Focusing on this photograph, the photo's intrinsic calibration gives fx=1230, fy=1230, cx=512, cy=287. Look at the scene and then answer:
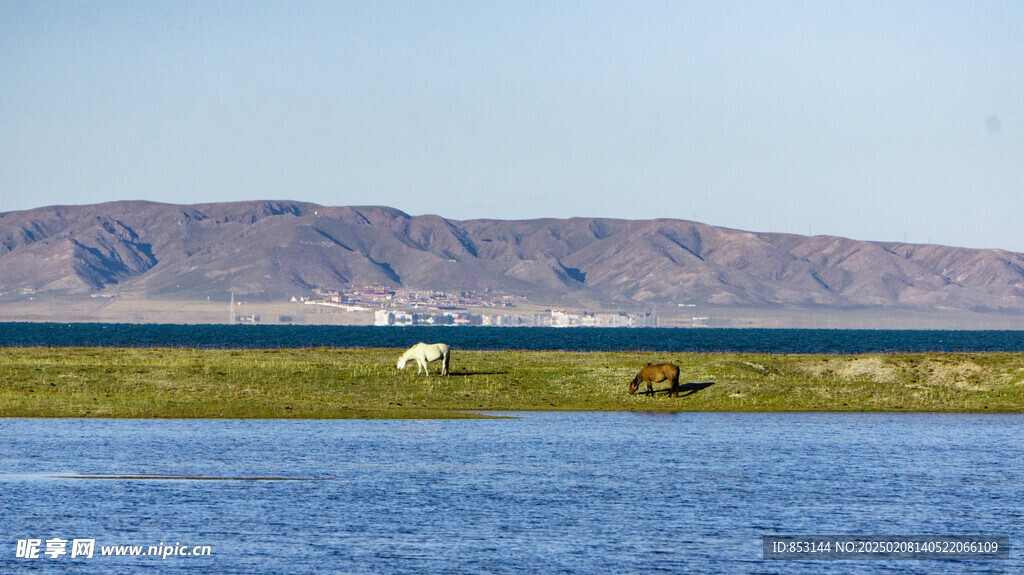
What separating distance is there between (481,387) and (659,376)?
31.0 feet

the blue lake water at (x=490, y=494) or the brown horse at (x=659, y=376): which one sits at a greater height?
the brown horse at (x=659, y=376)

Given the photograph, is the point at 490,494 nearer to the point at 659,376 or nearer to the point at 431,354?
the point at 659,376

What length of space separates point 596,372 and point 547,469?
3310 centimetres

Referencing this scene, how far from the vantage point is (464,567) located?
24281 millimetres

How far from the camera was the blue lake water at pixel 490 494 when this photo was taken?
25.3 m

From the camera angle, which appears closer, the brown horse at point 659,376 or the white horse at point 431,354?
the brown horse at point 659,376

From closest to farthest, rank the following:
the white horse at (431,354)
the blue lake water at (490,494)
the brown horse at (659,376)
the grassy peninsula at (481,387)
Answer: the blue lake water at (490,494) → the grassy peninsula at (481,387) → the brown horse at (659,376) → the white horse at (431,354)

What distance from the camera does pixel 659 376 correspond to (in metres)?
62.5

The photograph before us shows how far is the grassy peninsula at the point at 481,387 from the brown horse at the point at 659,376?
658mm

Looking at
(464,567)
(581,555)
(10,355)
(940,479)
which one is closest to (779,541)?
(581,555)

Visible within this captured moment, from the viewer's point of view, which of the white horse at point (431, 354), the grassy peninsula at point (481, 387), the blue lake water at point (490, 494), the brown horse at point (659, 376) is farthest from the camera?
the white horse at point (431, 354)

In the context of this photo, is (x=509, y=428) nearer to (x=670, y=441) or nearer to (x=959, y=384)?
(x=670, y=441)

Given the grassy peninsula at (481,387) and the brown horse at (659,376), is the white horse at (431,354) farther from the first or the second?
the brown horse at (659,376)

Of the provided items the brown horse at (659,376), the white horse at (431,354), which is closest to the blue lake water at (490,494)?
the brown horse at (659,376)
